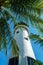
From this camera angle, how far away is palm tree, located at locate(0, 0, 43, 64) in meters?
11.4

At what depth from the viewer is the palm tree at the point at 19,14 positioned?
11422mm

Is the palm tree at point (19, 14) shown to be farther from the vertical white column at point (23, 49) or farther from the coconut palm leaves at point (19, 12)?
the vertical white column at point (23, 49)

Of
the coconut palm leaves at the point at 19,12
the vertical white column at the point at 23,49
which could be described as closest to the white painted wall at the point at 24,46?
the vertical white column at the point at 23,49

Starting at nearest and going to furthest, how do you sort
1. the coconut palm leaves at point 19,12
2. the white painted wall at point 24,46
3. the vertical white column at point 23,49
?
the coconut palm leaves at point 19,12 → the vertical white column at point 23,49 → the white painted wall at point 24,46

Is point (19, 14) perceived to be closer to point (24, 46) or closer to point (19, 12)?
point (19, 12)

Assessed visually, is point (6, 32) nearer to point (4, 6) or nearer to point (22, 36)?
point (4, 6)

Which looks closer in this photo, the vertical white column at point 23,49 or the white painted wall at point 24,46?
the vertical white column at point 23,49

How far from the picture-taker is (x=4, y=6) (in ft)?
38.4

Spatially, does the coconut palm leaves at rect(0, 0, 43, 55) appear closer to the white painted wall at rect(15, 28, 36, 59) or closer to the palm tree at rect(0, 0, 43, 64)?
the palm tree at rect(0, 0, 43, 64)

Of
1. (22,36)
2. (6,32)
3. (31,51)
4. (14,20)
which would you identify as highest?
(22,36)

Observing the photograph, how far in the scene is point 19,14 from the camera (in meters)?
11.8

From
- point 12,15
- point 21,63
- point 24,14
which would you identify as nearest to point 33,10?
point 24,14

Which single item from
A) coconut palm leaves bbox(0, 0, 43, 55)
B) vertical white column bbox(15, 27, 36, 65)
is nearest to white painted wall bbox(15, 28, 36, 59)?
vertical white column bbox(15, 27, 36, 65)

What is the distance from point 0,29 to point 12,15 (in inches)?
51.1
